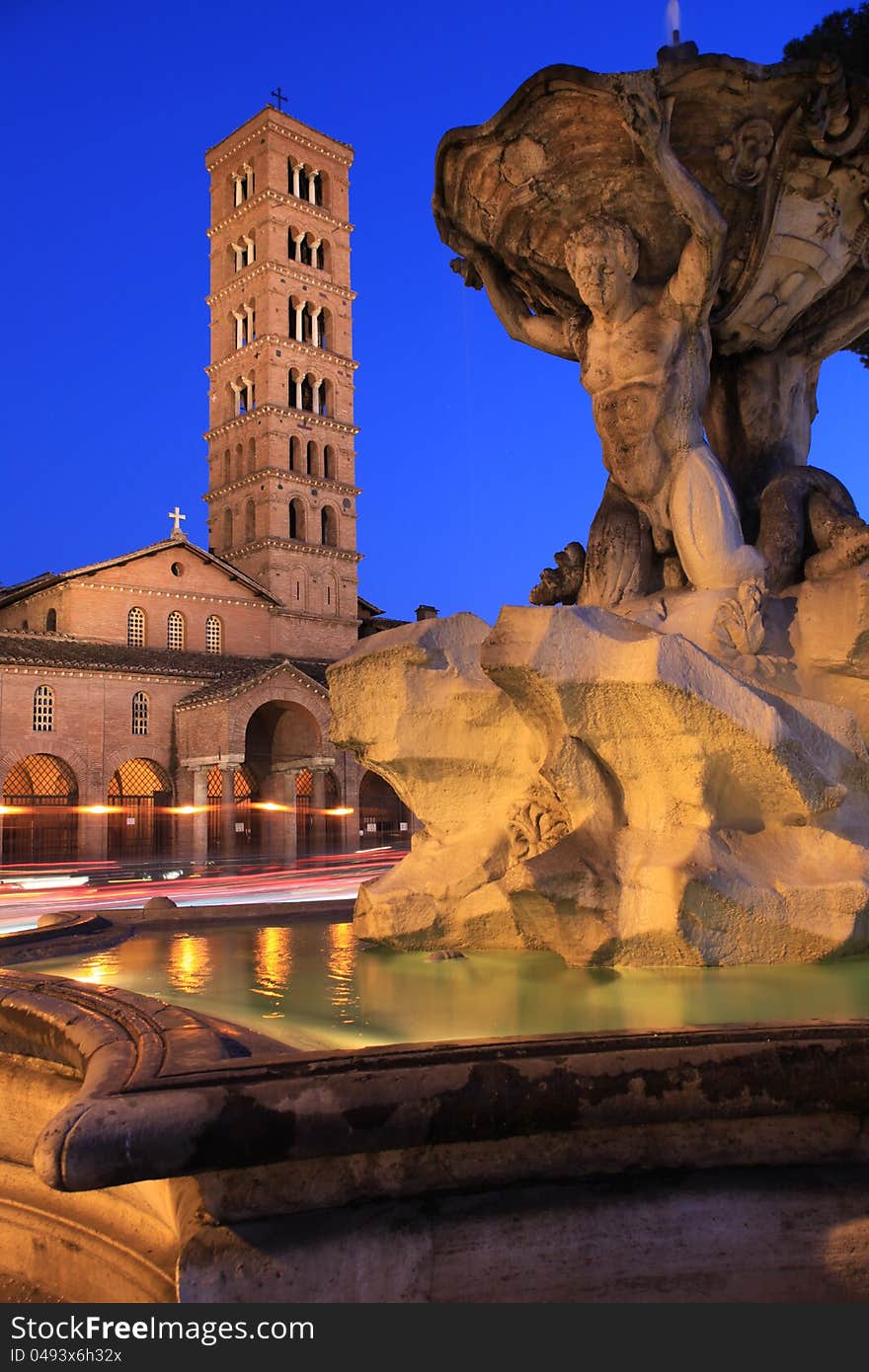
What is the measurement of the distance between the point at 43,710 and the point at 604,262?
33342mm

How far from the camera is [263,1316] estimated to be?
2.26 meters

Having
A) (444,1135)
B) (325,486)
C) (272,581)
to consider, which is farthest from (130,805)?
(444,1135)

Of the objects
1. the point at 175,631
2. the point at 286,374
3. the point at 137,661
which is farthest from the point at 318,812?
the point at 286,374

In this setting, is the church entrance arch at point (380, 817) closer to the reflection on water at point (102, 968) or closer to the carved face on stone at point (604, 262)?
the reflection on water at point (102, 968)

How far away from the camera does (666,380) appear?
219 inches

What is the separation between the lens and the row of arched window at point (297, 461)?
50.1 m

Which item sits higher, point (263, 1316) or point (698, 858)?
point (698, 858)

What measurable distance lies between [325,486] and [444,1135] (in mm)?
49392

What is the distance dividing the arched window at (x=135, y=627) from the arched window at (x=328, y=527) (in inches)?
431

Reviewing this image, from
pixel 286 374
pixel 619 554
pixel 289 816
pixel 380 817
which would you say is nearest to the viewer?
pixel 619 554

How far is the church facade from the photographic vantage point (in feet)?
119

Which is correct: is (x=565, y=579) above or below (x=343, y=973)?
above

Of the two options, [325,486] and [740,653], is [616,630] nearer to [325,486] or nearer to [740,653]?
[740,653]

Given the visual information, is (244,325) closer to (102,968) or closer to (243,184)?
(243,184)
